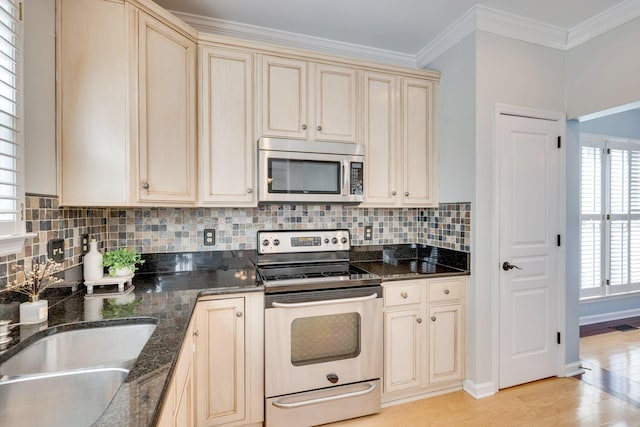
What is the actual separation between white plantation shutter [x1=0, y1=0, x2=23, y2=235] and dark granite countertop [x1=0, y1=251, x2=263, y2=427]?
0.37 m

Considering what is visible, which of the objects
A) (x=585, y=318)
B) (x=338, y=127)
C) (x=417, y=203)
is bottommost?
(x=585, y=318)

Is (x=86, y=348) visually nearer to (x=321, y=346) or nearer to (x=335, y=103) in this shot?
(x=321, y=346)

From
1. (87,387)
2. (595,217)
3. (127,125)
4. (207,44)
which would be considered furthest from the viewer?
(595,217)

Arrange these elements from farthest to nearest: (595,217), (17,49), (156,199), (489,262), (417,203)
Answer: (595,217)
(417,203)
(489,262)
(156,199)
(17,49)

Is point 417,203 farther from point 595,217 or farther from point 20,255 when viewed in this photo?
point 595,217

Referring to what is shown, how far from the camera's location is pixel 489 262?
220 centimetres

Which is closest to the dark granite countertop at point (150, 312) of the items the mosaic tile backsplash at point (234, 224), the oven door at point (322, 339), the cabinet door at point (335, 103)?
the mosaic tile backsplash at point (234, 224)

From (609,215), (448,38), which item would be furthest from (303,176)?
(609,215)

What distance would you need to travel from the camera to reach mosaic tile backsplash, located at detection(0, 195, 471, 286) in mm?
1778

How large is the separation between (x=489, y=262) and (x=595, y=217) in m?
2.31

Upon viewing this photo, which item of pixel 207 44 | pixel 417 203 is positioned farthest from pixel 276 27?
pixel 417 203

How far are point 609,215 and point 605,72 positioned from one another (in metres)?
2.13

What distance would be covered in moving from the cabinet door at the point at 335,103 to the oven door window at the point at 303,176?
0.22 m

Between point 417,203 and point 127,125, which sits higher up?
point 127,125
